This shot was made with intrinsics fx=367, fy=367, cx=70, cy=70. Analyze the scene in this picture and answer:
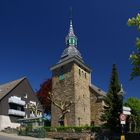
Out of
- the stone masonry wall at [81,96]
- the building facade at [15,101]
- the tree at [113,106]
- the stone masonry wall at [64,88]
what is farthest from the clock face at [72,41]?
the tree at [113,106]

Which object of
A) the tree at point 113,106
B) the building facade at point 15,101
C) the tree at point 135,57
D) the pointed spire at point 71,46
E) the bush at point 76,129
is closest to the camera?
the tree at point 135,57

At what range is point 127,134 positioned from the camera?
34.6 metres

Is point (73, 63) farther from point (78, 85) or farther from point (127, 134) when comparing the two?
point (127, 134)

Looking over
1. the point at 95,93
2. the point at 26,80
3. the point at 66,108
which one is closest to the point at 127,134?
the point at 66,108

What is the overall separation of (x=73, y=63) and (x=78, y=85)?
3.74 metres

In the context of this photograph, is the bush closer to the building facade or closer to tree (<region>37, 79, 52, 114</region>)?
the building facade

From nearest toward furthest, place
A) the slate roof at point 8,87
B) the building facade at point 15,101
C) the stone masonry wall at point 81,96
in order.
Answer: the stone masonry wall at point 81,96, the building facade at point 15,101, the slate roof at point 8,87

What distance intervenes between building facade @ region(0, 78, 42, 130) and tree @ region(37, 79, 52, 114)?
620cm

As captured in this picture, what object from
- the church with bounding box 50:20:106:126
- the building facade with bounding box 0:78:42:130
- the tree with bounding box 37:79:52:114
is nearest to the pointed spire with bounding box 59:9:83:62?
the tree with bounding box 37:79:52:114

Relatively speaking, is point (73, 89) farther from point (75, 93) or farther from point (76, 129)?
point (76, 129)

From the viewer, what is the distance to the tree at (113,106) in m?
40.9

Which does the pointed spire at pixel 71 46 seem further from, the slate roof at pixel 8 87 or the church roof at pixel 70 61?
the slate roof at pixel 8 87

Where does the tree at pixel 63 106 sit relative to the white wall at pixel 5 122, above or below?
above

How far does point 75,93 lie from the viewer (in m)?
58.8
